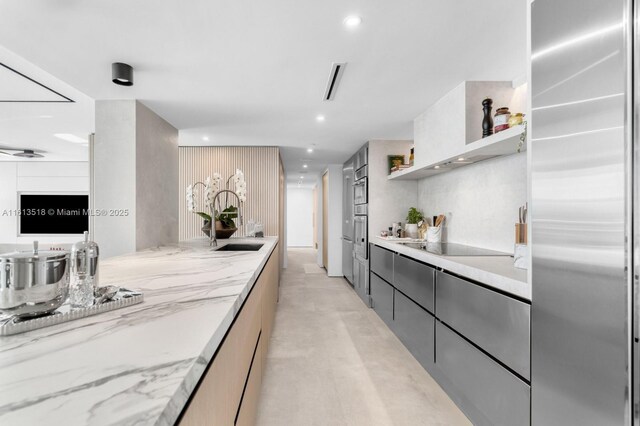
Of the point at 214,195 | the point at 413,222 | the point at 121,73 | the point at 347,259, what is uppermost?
the point at 121,73

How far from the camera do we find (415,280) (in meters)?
2.60

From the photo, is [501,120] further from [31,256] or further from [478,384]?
[31,256]

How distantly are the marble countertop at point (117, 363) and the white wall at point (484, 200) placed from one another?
7.25 feet

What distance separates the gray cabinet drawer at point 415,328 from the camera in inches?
91.6

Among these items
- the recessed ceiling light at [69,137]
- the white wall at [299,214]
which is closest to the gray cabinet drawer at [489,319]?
the recessed ceiling light at [69,137]

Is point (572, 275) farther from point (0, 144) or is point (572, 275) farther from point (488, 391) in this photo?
point (0, 144)

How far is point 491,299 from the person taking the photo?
1.61m

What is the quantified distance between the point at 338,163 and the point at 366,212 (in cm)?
231

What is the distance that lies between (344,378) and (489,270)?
133 cm

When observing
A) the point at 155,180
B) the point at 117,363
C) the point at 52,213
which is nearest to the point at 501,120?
the point at 117,363

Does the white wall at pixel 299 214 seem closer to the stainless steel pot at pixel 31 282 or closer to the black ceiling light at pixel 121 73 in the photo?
the black ceiling light at pixel 121 73

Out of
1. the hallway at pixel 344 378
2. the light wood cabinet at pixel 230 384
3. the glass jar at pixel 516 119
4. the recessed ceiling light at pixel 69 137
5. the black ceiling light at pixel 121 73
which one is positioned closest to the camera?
the light wood cabinet at pixel 230 384

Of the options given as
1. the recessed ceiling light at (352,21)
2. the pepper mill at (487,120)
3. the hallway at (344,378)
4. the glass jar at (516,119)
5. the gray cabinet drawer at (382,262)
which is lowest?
the hallway at (344,378)

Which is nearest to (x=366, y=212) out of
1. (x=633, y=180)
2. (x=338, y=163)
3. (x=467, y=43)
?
(x=338, y=163)
